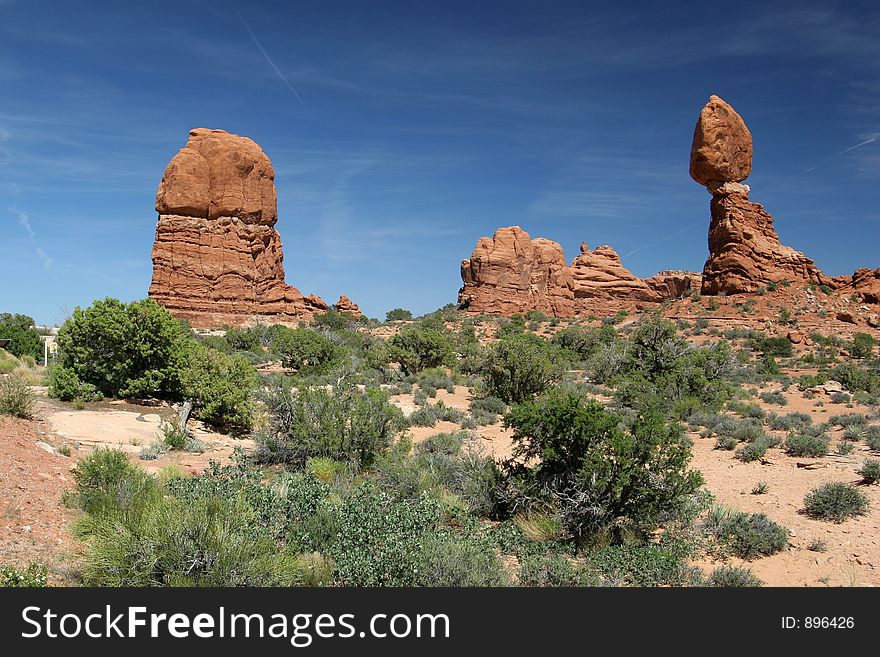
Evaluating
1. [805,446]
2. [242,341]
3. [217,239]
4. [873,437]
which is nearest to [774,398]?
[873,437]

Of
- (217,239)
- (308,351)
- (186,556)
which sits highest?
(217,239)

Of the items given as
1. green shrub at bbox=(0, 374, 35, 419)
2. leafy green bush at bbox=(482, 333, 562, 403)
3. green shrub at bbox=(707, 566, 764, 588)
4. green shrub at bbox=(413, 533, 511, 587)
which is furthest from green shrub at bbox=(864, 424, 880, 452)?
green shrub at bbox=(0, 374, 35, 419)

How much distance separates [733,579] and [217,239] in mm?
46975

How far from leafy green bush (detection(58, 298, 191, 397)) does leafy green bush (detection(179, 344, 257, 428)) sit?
2.10 feet

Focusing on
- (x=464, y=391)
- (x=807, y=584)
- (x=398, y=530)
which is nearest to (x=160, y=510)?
(x=398, y=530)

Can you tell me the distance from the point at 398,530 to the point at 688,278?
72.9 m

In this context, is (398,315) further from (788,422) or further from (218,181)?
(788,422)

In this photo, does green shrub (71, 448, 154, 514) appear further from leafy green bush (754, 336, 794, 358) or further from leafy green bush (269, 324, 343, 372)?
leafy green bush (754, 336, 794, 358)

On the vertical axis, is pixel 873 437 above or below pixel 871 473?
above

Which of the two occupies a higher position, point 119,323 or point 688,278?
point 688,278

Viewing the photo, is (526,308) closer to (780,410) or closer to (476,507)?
(780,410)

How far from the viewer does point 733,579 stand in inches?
204

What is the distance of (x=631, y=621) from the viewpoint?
11.9ft

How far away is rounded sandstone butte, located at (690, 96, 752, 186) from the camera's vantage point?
40656 millimetres
